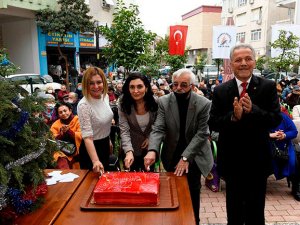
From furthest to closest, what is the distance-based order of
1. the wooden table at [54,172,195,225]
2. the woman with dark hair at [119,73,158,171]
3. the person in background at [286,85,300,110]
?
the person in background at [286,85,300,110] < the woman with dark hair at [119,73,158,171] < the wooden table at [54,172,195,225]

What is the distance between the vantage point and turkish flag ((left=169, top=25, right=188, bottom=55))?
977 centimetres

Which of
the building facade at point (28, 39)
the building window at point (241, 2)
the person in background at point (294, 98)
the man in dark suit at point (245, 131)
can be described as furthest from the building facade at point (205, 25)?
the man in dark suit at point (245, 131)

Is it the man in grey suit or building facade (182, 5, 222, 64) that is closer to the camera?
the man in grey suit

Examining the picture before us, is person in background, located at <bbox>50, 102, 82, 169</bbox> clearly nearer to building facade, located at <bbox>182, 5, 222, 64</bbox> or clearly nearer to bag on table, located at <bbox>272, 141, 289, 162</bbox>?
bag on table, located at <bbox>272, 141, 289, 162</bbox>

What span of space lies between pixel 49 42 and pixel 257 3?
22.8m

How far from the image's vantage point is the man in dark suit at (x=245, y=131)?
6.70ft

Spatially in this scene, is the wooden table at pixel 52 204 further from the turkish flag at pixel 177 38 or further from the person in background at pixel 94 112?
the turkish flag at pixel 177 38

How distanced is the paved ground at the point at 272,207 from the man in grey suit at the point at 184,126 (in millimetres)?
938

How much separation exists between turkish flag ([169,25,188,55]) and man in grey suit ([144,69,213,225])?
24.9ft

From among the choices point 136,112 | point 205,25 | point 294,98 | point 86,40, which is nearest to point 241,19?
point 205,25

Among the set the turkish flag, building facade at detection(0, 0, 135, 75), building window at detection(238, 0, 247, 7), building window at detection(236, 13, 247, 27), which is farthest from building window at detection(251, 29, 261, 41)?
the turkish flag

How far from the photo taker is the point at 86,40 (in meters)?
20.0

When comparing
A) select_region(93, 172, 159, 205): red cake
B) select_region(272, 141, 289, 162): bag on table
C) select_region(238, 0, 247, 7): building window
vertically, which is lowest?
select_region(272, 141, 289, 162): bag on table

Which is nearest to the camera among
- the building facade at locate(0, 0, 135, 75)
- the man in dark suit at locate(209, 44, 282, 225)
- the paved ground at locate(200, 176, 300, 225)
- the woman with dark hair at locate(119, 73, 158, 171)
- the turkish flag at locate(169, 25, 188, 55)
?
the man in dark suit at locate(209, 44, 282, 225)
